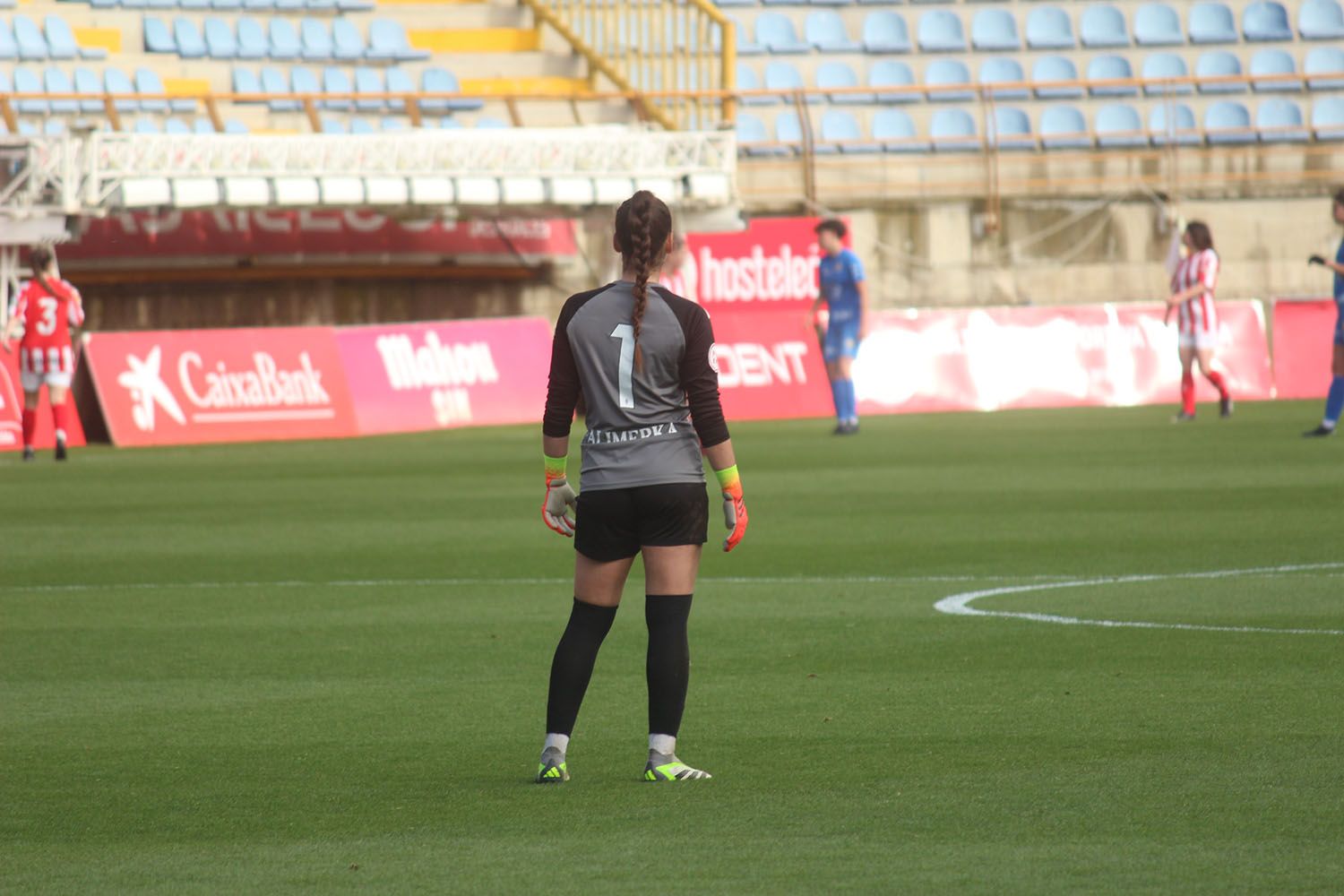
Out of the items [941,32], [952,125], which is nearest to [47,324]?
[952,125]

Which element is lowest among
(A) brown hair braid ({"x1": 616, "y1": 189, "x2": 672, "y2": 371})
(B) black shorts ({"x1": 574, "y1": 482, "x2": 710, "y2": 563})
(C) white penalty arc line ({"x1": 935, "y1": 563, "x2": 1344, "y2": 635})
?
(C) white penalty arc line ({"x1": 935, "y1": 563, "x2": 1344, "y2": 635})

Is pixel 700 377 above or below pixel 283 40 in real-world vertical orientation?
below

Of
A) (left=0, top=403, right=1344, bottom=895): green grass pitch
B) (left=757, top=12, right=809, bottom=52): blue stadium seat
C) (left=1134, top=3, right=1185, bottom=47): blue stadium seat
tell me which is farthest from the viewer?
(left=1134, top=3, right=1185, bottom=47): blue stadium seat

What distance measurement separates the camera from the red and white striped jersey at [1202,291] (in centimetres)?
2220

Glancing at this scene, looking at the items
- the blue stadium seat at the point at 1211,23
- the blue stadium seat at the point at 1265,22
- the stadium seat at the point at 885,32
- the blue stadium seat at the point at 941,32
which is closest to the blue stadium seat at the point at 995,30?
the blue stadium seat at the point at 941,32

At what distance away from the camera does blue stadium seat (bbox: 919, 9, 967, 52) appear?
1316 inches

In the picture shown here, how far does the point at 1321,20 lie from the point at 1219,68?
205 centimetres

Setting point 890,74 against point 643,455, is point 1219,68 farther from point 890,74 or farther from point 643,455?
point 643,455

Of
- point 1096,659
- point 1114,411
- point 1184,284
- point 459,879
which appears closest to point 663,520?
point 459,879

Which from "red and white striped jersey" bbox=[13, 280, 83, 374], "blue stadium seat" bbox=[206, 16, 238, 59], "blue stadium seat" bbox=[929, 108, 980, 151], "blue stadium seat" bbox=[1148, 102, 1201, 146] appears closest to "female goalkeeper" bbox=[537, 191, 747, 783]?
"red and white striped jersey" bbox=[13, 280, 83, 374]

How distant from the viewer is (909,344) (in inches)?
1055

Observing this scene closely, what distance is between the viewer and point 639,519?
593cm

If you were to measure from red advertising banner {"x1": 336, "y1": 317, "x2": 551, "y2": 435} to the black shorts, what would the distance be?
18.3m

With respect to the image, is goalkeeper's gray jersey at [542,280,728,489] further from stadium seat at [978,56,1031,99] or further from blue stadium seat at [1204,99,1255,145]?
stadium seat at [978,56,1031,99]
